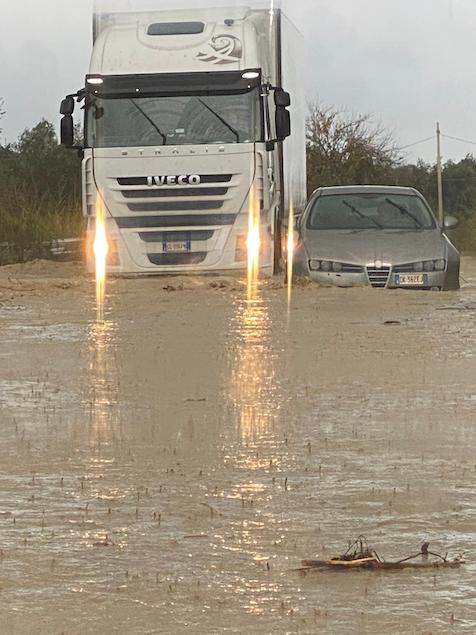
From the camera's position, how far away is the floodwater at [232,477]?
4559 mm

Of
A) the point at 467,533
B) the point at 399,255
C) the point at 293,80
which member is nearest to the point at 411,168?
the point at 293,80

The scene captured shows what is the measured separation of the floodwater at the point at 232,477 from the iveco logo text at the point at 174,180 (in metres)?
5.26

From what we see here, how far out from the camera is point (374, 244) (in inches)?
674

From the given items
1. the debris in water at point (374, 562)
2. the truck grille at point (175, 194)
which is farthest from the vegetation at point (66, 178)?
the debris in water at point (374, 562)

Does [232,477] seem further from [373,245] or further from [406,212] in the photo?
[406,212]

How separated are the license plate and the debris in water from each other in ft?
46.3

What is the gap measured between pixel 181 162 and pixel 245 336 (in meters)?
5.66

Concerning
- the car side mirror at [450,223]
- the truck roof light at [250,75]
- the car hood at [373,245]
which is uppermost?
the truck roof light at [250,75]

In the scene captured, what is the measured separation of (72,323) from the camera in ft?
48.7

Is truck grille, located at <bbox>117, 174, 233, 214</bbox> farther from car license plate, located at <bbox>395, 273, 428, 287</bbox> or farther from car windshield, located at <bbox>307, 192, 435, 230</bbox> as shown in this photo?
car license plate, located at <bbox>395, 273, 428, 287</bbox>

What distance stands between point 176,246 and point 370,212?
8.76ft

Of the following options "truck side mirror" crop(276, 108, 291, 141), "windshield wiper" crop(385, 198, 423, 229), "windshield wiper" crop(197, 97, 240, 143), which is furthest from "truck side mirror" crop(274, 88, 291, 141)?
"windshield wiper" crop(385, 198, 423, 229)

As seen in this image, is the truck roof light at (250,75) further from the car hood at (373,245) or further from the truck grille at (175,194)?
the car hood at (373,245)

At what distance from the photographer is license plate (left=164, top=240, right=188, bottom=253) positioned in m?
19.1
